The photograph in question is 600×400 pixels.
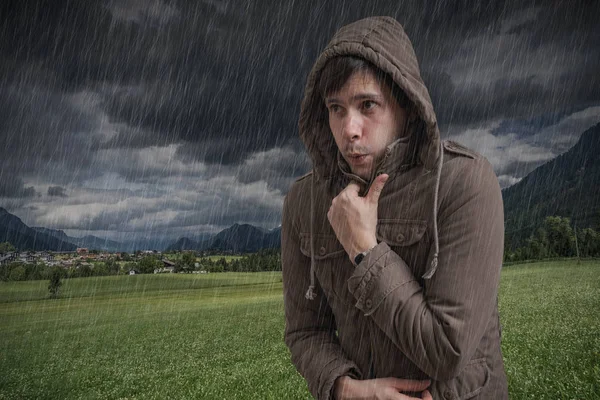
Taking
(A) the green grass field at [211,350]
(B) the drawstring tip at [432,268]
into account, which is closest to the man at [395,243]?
(B) the drawstring tip at [432,268]

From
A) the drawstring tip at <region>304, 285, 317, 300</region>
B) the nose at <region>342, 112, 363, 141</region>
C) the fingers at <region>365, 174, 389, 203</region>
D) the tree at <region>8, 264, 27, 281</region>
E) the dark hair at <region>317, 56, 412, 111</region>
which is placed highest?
the dark hair at <region>317, 56, 412, 111</region>

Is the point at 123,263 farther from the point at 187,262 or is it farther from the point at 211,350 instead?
the point at 211,350

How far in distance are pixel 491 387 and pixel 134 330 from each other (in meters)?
33.0

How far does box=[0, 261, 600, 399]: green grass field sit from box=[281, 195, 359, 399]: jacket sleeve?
8.91m

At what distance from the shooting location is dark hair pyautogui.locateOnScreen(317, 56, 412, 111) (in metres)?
2.27

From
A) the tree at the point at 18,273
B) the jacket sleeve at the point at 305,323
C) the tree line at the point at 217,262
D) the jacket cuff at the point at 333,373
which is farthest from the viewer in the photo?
the tree line at the point at 217,262

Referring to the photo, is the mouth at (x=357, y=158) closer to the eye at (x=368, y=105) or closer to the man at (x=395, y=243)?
the man at (x=395, y=243)

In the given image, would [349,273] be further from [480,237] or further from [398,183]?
[480,237]

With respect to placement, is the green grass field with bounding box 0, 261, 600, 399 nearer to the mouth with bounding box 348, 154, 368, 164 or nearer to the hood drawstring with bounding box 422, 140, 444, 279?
the hood drawstring with bounding box 422, 140, 444, 279

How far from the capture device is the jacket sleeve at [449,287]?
2.00m

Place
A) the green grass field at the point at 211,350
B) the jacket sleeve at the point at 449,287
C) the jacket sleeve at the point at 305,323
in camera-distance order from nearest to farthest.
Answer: the jacket sleeve at the point at 449,287, the jacket sleeve at the point at 305,323, the green grass field at the point at 211,350

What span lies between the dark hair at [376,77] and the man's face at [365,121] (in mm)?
25

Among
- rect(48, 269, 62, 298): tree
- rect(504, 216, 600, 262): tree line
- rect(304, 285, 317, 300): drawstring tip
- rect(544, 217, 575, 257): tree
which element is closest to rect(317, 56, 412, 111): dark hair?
rect(304, 285, 317, 300): drawstring tip

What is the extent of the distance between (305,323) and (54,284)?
74353mm
